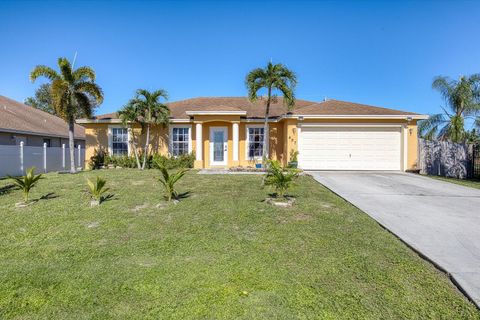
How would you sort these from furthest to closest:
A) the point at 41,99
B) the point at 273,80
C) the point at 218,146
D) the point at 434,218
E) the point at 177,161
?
1. the point at 41,99
2. the point at 218,146
3. the point at 177,161
4. the point at 273,80
5. the point at 434,218

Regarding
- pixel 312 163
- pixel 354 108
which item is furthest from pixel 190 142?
pixel 354 108

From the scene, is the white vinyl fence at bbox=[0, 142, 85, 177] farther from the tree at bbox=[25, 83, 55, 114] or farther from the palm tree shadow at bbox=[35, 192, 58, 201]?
the tree at bbox=[25, 83, 55, 114]

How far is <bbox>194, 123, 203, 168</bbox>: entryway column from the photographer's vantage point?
1570 centimetres

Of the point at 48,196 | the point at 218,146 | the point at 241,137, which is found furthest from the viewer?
the point at 218,146

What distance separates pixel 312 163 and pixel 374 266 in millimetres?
11836

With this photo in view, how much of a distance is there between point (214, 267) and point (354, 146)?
13428 millimetres

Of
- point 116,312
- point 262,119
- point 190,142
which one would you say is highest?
point 262,119

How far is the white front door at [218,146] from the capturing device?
16.3 m

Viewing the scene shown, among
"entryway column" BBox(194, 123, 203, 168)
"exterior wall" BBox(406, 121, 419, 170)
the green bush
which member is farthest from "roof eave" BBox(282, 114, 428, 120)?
the green bush

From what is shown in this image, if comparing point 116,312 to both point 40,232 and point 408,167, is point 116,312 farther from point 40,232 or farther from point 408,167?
point 408,167

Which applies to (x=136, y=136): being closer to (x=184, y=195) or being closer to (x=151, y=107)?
(x=151, y=107)

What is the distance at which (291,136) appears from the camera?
1491 cm

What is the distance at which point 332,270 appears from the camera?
137 inches

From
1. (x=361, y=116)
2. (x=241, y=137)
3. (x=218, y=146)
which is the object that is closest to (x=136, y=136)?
(x=218, y=146)
